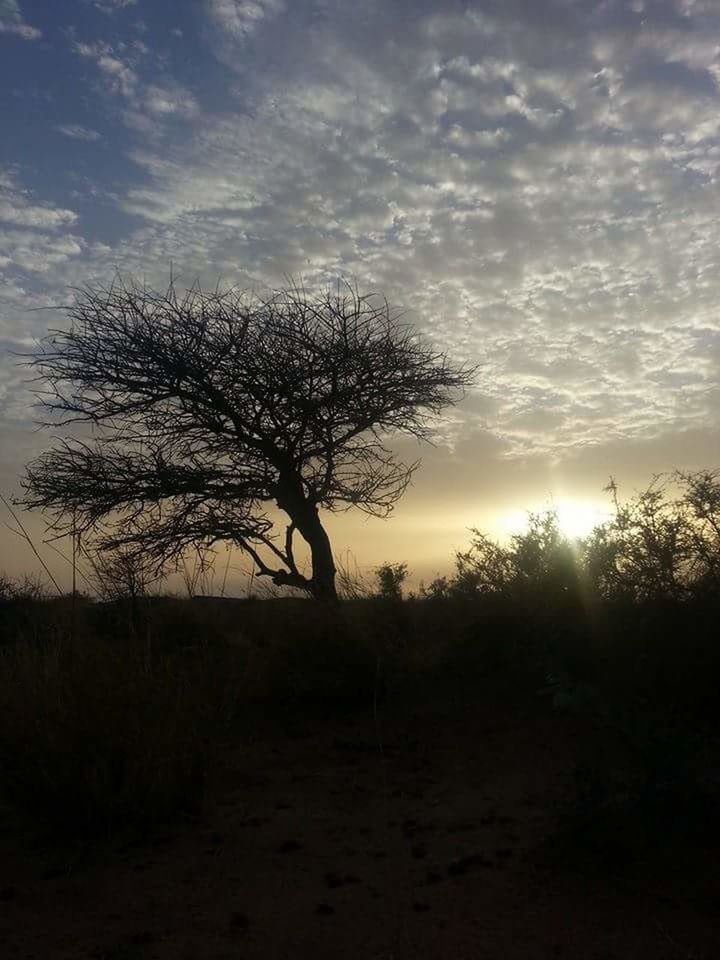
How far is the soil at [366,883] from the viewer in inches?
129

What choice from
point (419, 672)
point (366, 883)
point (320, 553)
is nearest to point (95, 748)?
point (366, 883)

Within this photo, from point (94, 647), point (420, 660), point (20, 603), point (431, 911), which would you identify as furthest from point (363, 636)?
point (20, 603)

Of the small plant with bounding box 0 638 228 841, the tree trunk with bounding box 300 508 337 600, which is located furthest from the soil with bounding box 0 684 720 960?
the tree trunk with bounding box 300 508 337 600

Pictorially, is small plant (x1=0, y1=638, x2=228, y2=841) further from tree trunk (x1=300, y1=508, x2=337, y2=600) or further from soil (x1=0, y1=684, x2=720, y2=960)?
tree trunk (x1=300, y1=508, x2=337, y2=600)

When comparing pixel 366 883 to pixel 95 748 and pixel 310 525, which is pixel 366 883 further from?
pixel 310 525

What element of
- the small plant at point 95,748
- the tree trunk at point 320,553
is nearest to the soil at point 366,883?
the small plant at point 95,748

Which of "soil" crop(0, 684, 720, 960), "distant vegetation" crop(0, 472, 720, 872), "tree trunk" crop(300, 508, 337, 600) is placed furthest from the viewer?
"tree trunk" crop(300, 508, 337, 600)

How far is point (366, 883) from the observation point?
3.91m

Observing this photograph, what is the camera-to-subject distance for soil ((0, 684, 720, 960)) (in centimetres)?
328

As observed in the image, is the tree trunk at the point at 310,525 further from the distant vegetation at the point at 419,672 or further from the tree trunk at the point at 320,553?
the distant vegetation at the point at 419,672

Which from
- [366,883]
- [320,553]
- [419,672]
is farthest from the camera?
[320,553]

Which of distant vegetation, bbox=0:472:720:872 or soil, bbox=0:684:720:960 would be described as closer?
soil, bbox=0:684:720:960

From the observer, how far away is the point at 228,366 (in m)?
12.1

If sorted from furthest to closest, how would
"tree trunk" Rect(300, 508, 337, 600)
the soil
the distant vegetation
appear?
"tree trunk" Rect(300, 508, 337, 600) < the distant vegetation < the soil
